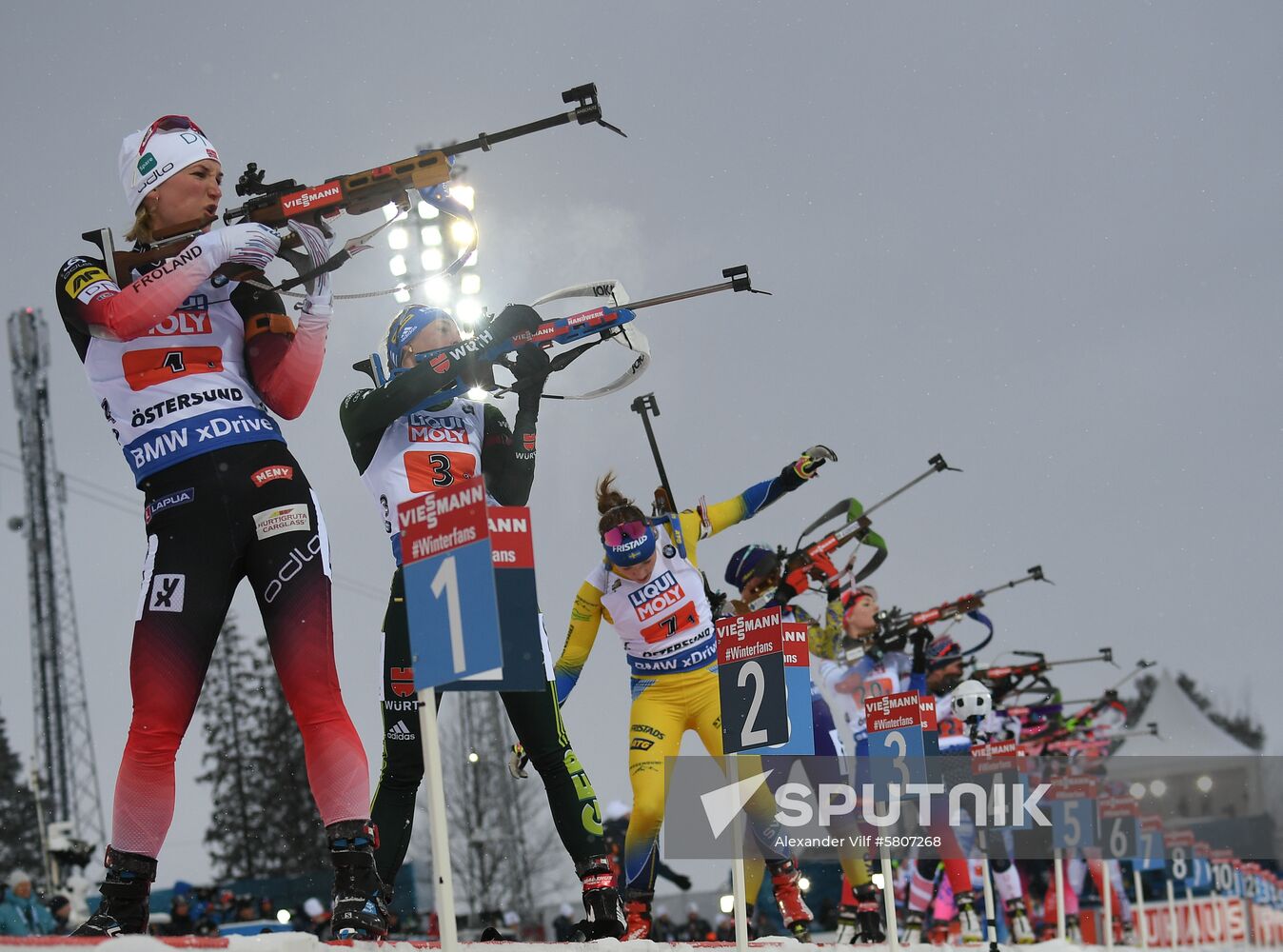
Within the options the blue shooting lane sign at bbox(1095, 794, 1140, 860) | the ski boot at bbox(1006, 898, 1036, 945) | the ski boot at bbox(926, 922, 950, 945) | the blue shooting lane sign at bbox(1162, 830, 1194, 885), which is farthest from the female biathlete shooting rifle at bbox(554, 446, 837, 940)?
the blue shooting lane sign at bbox(1162, 830, 1194, 885)

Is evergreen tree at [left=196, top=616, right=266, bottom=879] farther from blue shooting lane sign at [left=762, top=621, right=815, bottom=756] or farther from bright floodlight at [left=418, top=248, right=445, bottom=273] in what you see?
blue shooting lane sign at [left=762, top=621, right=815, bottom=756]

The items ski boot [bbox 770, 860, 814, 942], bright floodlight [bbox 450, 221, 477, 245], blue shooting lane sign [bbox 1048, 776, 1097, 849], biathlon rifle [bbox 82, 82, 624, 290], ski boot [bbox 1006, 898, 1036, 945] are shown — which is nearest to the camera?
biathlon rifle [bbox 82, 82, 624, 290]

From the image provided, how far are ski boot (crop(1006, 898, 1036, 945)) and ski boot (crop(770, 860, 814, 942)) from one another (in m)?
4.26

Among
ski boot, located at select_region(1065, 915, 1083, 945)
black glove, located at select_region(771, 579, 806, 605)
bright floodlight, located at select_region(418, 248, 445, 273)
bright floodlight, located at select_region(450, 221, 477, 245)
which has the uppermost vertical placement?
bright floodlight, located at select_region(418, 248, 445, 273)

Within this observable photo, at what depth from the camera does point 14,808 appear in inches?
1866

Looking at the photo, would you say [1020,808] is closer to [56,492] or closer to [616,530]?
[616,530]

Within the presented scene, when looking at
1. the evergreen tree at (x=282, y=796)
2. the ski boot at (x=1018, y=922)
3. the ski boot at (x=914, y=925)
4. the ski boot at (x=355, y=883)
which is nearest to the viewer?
the ski boot at (x=355, y=883)

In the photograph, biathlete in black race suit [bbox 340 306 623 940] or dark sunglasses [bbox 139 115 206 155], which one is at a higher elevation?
dark sunglasses [bbox 139 115 206 155]

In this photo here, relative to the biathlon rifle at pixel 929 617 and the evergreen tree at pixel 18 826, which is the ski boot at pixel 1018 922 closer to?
the biathlon rifle at pixel 929 617

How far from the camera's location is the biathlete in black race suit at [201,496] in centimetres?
435

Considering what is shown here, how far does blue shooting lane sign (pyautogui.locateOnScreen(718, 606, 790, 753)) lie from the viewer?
5.73 m

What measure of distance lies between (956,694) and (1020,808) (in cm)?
303

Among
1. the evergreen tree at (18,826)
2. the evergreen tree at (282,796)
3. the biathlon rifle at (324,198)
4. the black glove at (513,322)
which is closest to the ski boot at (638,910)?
the black glove at (513,322)

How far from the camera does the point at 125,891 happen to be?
4.25 metres
